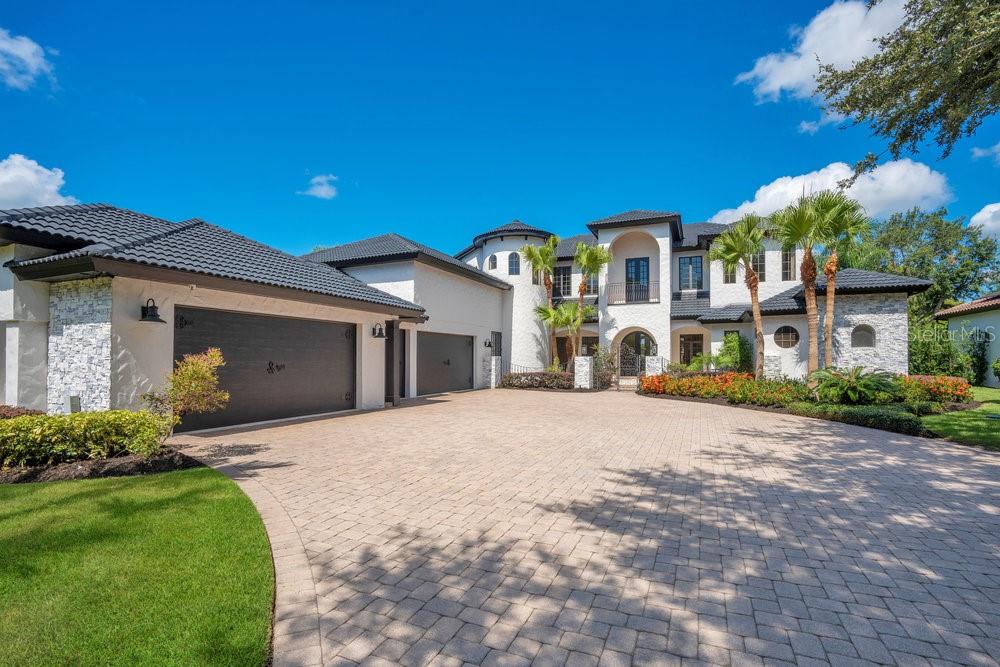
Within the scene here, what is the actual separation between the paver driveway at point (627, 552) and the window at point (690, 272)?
57.6 feet

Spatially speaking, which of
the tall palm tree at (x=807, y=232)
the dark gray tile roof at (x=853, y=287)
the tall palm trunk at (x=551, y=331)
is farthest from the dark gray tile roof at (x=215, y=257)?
the dark gray tile roof at (x=853, y=287)

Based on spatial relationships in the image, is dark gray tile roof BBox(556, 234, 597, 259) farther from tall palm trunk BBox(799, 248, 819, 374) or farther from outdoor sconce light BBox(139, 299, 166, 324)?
outdoor sconce light BBox(139, 299, 166, 324)

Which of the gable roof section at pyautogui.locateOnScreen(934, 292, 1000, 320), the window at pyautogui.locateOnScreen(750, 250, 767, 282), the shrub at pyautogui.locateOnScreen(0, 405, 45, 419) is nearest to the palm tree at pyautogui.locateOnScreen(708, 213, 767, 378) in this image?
the window at pyautogui.locateOnScreen(750, 250, 767, 282)

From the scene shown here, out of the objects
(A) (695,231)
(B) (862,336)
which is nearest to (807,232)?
(B) (862,336)

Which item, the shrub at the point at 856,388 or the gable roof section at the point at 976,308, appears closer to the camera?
the shrub at the point at 856,388

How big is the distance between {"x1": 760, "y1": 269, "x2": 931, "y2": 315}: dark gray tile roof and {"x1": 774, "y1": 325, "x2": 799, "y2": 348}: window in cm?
95

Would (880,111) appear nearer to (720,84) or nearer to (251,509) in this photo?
(720,84)

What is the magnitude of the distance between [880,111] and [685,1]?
4986 mm

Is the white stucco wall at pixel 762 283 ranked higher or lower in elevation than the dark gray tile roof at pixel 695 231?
lower

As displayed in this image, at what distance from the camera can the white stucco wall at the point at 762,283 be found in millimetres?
21984

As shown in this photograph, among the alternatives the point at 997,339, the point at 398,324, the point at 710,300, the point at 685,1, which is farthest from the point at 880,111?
the point at 997,339

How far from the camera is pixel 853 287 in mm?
18094

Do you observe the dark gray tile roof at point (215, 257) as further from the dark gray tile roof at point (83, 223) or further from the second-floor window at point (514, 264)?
A: the second-floor window at point (514, 264)

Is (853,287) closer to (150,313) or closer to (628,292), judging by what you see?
(628,292)
